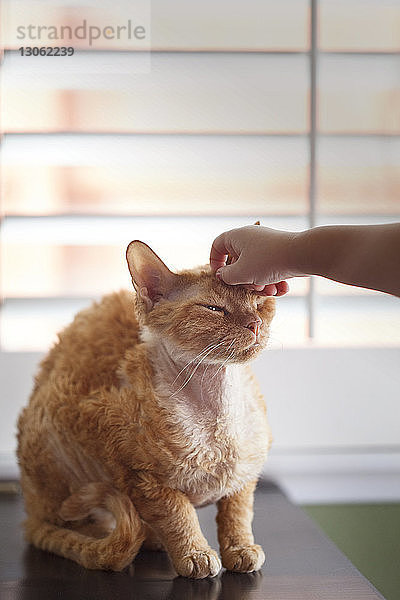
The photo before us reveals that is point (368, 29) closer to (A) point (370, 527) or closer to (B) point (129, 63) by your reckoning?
(B) point (129, 63)

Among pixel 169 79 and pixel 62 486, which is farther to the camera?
pixel 169 79

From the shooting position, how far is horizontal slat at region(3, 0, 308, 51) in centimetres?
125

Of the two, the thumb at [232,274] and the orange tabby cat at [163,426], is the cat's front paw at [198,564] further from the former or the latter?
the thumb at [232,274]

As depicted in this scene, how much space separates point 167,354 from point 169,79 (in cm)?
58

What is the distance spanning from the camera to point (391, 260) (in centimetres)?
68

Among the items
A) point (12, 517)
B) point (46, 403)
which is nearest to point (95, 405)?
point (46, 403)

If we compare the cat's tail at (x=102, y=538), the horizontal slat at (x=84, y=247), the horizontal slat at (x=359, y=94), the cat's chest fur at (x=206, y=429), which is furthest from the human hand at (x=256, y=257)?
the horizontal slat at (x=359, y=94)

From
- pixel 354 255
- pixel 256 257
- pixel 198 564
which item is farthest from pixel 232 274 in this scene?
pixel 198 564

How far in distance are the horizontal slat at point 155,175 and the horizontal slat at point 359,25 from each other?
175 mm

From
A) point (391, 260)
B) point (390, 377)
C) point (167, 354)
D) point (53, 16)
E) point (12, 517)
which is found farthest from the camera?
point (390, 377)

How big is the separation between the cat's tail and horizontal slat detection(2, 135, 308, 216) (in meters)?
0.53

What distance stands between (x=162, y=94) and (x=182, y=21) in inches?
4.7

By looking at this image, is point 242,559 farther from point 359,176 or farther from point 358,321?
point 359,176

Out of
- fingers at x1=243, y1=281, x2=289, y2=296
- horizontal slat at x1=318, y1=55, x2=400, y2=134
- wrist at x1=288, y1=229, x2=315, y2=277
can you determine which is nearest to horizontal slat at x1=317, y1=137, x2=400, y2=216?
horizontal slat at x1=318, y1=55, x2=400, y2=134
